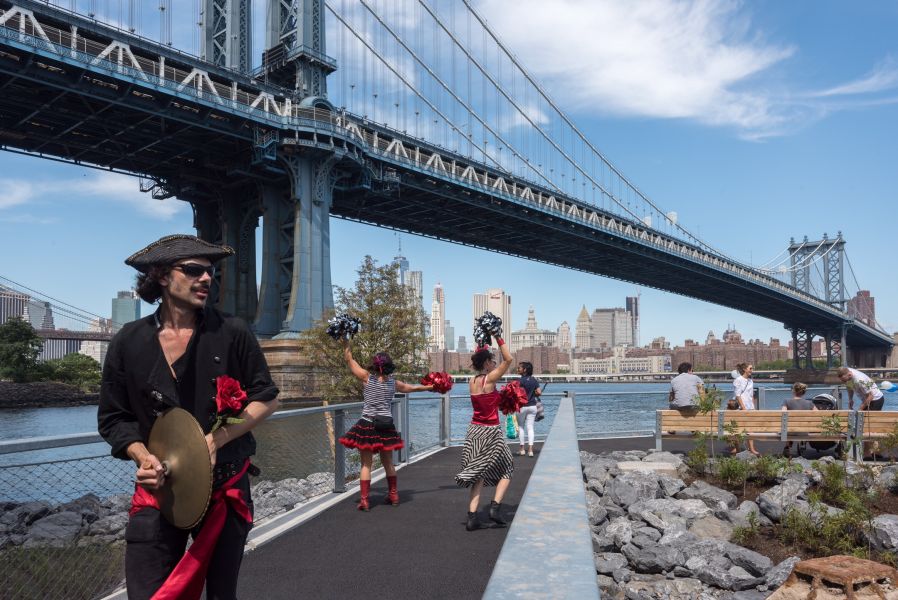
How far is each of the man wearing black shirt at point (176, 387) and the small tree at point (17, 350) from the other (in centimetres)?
5918

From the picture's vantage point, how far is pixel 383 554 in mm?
5355

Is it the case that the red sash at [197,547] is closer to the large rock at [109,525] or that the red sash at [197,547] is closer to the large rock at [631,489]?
the large rock at [109,525]

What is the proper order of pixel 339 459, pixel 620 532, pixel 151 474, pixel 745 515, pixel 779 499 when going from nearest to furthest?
pixel 151 474, pixel 620 532, pixel 745 515, pixel 779 499, pixel 339 459

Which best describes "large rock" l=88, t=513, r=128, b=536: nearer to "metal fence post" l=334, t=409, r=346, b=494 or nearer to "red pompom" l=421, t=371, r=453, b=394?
"metal fence post" l=334, t=409, r=346, b=494

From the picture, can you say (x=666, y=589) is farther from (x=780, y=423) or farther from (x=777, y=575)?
(x=780, y=423)

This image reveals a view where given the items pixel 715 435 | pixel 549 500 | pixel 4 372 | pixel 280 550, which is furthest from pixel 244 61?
pixel 549 500

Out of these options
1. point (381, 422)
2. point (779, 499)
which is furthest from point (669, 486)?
point (381, 422)

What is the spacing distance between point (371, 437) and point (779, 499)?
4.15 metres

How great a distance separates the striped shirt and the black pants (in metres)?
4.56

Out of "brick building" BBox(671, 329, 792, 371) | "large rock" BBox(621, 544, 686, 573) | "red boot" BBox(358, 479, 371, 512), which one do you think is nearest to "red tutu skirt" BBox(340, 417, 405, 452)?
"red boot" BBox(358, 479, 371, 512)

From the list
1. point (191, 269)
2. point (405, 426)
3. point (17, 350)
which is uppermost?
point (191, 269)

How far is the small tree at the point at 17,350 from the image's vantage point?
176ft

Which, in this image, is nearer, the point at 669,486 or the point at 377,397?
the point at 377,397

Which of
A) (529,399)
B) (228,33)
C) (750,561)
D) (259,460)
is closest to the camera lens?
(750,561)
